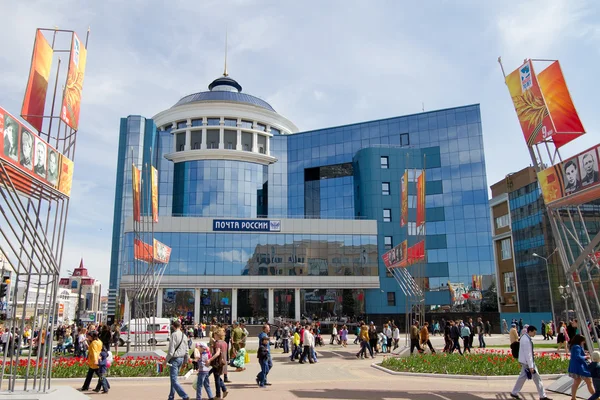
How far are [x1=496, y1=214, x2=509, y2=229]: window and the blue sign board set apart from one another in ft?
142

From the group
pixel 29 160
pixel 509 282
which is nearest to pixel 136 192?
pixel 29 160

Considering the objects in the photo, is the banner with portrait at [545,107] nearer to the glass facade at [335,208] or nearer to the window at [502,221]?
the glass facade at [335,208]

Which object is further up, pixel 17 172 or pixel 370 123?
pixel 370 123

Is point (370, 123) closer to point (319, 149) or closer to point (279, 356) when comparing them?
point (319, 149)

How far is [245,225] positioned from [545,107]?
146 feet

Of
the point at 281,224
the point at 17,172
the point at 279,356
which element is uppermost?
the point at 281,224

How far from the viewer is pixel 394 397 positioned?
12289 mm

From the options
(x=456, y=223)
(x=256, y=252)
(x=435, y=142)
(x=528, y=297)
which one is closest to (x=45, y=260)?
(x=256, y=252)

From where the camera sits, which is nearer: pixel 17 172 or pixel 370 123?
pixel 17 172

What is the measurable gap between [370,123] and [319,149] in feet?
26.5

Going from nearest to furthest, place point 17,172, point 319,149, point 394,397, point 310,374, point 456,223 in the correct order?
point 17,172
point 394,397
point 310,374
point 456,223
point 319,149

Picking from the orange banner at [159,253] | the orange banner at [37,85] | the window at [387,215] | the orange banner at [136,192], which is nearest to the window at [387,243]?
the window at [387,215]

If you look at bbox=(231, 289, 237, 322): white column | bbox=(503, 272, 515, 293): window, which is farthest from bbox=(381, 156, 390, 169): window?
bbox=(503, 272, 515, 293): window

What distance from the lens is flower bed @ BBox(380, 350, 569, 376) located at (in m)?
15.7
